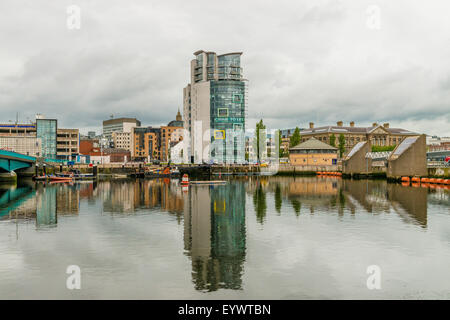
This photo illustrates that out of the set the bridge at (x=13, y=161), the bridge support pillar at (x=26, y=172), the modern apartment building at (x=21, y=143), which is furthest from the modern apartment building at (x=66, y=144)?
the bridge at (x=13, y=161)

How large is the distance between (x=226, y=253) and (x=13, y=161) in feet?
357

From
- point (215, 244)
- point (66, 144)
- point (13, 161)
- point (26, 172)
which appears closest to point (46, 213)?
point (215, 244)

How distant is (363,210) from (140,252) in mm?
30507

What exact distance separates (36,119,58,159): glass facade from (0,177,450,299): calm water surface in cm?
14453

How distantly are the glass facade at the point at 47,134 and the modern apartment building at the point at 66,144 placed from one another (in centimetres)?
601

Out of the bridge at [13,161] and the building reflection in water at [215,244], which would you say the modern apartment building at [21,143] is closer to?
the bridge at [13,161]

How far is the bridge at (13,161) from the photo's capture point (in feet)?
351

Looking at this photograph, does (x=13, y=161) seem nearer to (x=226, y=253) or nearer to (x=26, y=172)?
(x=26, y=172)

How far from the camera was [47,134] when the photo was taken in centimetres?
18150

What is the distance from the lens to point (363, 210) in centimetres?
4803

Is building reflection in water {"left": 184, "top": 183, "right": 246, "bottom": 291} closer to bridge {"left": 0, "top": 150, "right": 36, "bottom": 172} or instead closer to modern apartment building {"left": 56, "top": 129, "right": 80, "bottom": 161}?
bridge {"left": 0, "top": 150, "right": 36, "bottom": 172}

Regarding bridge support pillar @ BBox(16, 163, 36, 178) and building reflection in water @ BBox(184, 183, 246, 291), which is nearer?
building reflection in water @ BBox(184, 183, 246, 291)

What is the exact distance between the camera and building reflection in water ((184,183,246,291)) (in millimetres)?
20844

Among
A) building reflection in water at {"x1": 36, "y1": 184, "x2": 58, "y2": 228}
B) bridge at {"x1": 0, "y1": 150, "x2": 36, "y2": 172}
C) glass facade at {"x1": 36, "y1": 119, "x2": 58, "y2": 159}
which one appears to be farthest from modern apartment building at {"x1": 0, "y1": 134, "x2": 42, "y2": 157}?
building reflection in water at {"x1": 36, "y1": 184, "x2": 58, "y2": 228}
